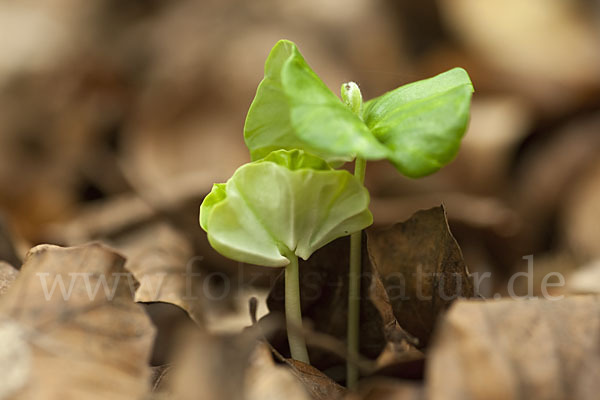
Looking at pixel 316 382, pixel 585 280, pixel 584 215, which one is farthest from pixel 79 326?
pixel 584 215

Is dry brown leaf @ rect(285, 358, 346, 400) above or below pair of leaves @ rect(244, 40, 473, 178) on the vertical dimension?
below

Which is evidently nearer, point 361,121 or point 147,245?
point 361,121

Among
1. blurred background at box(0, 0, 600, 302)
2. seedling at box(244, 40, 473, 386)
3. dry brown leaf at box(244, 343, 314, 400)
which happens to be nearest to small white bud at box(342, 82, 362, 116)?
seedling at box(244, 40, 473, 386)

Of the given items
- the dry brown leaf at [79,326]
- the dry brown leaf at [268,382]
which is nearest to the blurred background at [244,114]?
the dry brown leaf at [79,326]

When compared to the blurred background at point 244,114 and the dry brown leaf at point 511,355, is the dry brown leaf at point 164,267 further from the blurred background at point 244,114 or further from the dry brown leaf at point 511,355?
the dry brown leaf at point 511,355

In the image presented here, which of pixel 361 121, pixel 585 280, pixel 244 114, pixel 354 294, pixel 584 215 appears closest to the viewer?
pixel 361 121

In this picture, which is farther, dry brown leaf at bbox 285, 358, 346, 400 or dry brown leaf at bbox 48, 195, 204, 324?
dry brown leaf at bbox 48, 195, 204, 324

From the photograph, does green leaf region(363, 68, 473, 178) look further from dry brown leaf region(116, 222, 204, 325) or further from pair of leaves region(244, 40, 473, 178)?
dry brown leaf region(116, 222, 204, 325)

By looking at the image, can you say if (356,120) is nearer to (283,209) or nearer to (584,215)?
(283,209)
